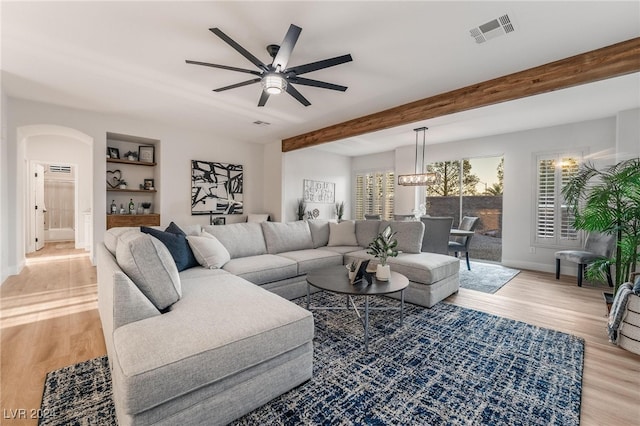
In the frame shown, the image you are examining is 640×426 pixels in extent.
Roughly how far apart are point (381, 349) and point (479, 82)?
314 cm

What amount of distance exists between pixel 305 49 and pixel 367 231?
2.74 metres

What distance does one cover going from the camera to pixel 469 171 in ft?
20.1

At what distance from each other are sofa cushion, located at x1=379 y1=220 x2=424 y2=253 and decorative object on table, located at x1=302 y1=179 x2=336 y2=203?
10.7 ft

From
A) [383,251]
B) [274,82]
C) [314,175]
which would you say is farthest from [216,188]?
[383,251]

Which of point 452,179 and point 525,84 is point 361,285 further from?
point 452,179

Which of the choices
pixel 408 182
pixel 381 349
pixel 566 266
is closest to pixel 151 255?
pixel 381 349

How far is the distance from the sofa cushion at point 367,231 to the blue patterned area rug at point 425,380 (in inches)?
70.6

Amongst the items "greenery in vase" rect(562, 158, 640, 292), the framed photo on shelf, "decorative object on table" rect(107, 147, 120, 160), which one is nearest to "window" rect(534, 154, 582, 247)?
"greenery in vase" rect(562, 158, 640, 292)

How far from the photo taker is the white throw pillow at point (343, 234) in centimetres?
443

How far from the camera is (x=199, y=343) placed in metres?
1.38

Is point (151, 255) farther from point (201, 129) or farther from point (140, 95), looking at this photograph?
point (201, 129)

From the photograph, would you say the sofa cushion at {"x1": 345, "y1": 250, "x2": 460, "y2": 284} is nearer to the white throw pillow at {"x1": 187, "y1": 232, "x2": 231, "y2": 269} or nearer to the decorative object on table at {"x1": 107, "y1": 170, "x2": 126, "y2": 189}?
the white throw pillow at {"x1": 187, "y1": 232, "x2": 231, "y2": 269}

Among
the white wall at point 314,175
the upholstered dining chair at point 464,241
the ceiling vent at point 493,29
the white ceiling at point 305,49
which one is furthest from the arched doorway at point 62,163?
the ceiling vent at point 493,29

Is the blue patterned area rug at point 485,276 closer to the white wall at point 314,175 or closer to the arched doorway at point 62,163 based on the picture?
the white wall at point 314,175
